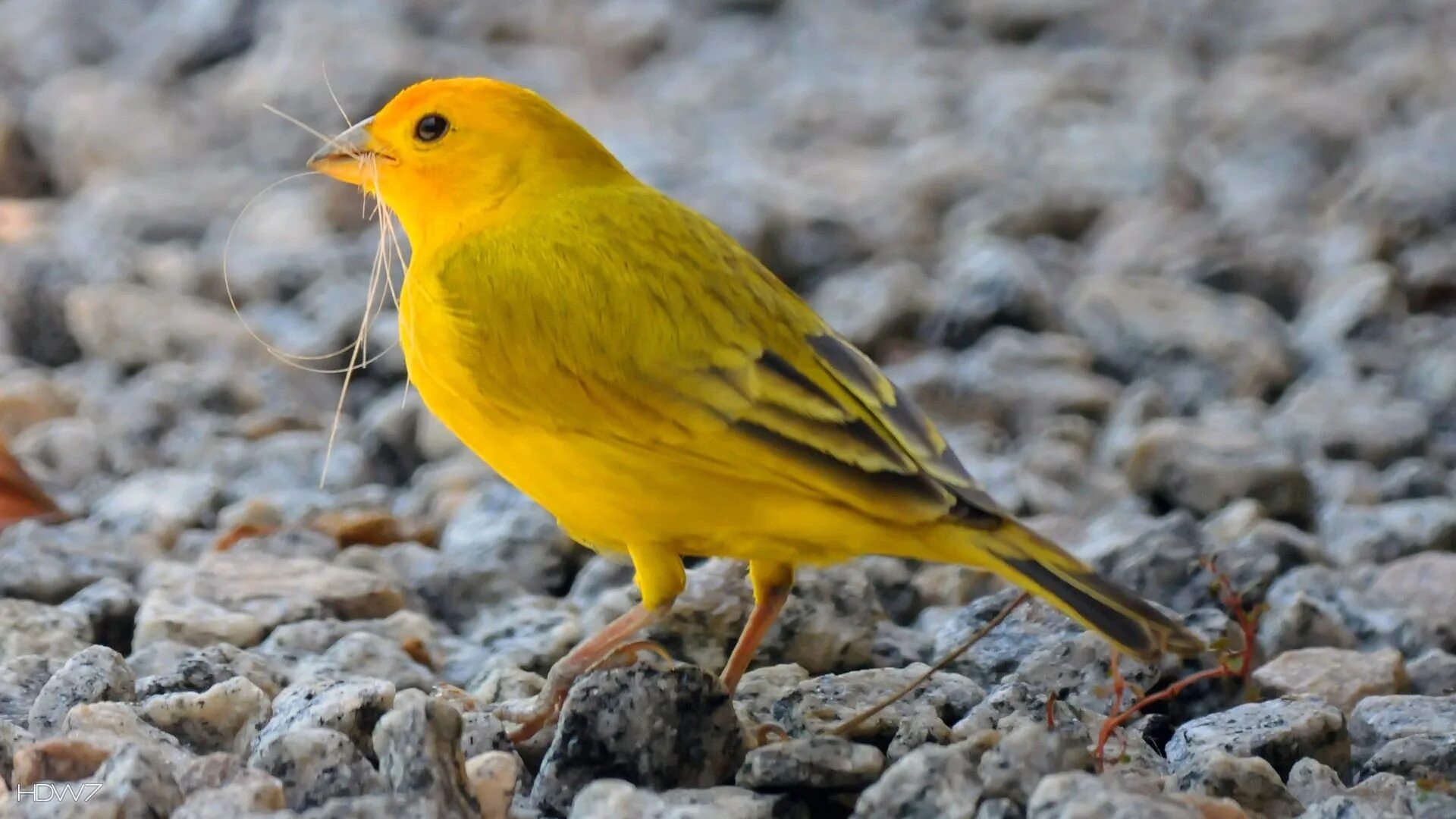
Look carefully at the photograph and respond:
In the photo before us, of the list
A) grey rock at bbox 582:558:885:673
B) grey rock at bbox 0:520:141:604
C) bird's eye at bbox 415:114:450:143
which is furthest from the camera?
grey rock at bbox 0:520:141:604

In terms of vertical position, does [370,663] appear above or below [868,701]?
above

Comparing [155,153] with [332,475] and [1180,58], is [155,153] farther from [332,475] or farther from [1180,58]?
[1180,58]

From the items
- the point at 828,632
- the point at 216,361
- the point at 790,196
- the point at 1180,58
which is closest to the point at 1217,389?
the point at 790,196

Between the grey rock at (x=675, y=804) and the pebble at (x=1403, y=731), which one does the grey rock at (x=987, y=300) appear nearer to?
the pebble at (x=1403, y=731)

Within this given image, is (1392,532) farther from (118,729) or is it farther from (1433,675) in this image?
(118,729)

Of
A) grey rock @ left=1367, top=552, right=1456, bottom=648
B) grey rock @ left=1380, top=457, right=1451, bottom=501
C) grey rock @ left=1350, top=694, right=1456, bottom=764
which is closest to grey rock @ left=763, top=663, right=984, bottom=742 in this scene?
grey rock @ left=1350, top=694, right=1456, bottom=764

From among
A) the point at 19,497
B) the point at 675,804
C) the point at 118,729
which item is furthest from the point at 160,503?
the point at 675,804

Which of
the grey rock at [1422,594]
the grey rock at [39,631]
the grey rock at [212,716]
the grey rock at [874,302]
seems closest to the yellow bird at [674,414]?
the grey rock at [212,716]

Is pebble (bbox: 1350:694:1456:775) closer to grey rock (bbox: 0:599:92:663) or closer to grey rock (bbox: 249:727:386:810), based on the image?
grey rock (bbox: 249:727:386:810)
